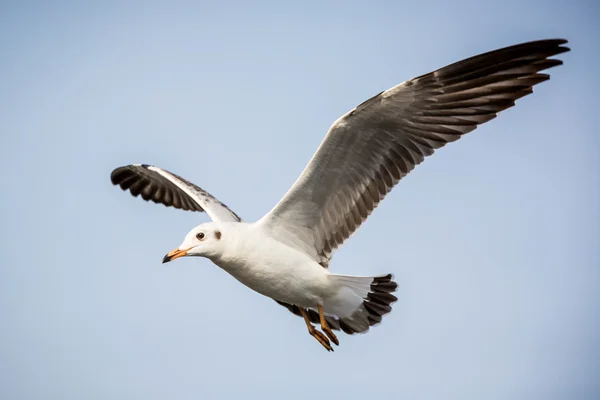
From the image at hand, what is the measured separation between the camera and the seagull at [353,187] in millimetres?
9250

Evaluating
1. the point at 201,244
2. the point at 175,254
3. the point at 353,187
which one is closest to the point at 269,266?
the point at 201,244

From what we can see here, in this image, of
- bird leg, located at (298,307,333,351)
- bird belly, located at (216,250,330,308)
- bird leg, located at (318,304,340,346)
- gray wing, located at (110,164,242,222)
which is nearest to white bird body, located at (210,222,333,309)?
bird belly, located at (216,250,330,308)

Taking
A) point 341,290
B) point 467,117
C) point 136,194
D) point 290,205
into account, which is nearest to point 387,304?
point 341,290

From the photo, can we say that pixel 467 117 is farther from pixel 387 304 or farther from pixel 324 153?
pixel 387 304

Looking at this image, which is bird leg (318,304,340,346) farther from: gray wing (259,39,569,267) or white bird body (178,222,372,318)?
gray wing (259,39,569,267)

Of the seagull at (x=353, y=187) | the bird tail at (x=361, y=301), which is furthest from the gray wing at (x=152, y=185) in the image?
the bird tail at (x=361, y=301)

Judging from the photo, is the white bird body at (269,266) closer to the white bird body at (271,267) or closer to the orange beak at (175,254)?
the white bird body at (271,267)

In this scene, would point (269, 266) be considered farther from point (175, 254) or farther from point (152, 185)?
point (152, 185)

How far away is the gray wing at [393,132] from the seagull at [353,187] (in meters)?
0.01

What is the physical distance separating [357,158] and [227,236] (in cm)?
169

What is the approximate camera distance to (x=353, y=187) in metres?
10.0

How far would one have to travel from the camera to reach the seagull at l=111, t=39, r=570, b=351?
9250 mm

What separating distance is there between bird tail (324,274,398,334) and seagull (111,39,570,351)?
1cm

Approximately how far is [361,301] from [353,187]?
1446mm
